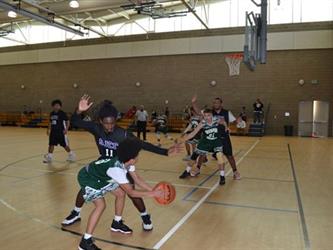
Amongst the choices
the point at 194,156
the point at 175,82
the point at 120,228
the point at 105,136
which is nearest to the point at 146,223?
the point at 120,228

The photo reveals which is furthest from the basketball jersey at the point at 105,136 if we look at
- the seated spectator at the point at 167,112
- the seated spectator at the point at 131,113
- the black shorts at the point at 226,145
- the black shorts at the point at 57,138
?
the seated spectator at the point at 131,113

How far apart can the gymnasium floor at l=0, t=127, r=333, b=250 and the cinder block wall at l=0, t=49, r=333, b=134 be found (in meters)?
13.6

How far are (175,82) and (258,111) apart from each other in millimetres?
6308

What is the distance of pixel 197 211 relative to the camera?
557 cm

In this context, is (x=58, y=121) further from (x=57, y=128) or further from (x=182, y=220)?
(x=182, y=220)

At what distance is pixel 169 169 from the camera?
951 centimetres

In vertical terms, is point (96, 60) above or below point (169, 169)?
above

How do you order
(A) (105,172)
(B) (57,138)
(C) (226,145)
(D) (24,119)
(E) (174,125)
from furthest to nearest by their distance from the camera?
1. (D) (24,119)
2. (E) (174,125)
3. (B) (57,138)
4. (C) (226,145)
5. (A) (105,172)

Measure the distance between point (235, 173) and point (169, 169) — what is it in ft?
6.48

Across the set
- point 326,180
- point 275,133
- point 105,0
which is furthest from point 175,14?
point 326,180

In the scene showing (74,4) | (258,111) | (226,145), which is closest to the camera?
(226,145)

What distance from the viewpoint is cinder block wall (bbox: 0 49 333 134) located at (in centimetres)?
2219

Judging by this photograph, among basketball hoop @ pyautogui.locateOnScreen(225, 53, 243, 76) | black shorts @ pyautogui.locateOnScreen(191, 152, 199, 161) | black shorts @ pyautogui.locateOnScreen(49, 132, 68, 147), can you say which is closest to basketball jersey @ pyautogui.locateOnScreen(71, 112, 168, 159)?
black shorts @ pyautogui.locateOnScreen(191, 152, 199, 161)

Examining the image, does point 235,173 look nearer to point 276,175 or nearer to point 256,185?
point 256,185
